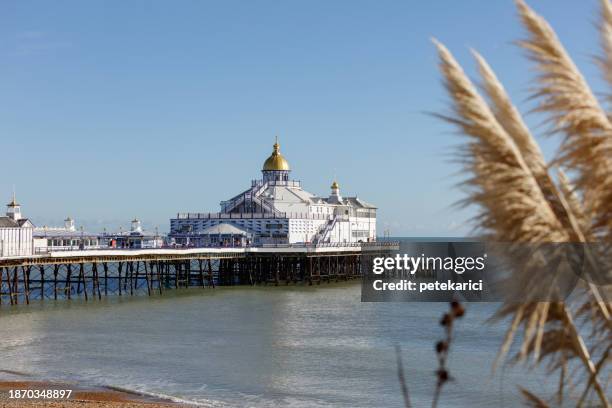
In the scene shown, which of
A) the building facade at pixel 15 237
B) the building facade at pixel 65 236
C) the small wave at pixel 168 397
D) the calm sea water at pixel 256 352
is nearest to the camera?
the small wave at pixel 168 397

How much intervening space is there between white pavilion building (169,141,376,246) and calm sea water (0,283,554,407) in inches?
1002

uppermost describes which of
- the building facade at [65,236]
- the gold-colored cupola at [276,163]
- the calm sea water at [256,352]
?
the gold-colored cupola at [276,163]

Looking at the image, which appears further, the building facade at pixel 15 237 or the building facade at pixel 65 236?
the building facade at pixel 65 236

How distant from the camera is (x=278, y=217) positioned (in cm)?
7100

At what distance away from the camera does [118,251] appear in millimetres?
50406

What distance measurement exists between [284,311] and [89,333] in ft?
40.6

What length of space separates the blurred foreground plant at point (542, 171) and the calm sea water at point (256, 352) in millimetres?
11612

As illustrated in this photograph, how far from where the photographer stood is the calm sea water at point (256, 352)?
69.4 ft

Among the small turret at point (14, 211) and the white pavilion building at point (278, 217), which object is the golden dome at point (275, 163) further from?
the small turret at point (14, 211)

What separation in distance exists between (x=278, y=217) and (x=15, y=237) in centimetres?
2832

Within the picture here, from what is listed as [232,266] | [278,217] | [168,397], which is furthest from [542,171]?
[278,217]

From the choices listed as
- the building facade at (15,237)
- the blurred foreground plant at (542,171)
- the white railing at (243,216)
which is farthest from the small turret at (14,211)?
the blurred foreground plant at (542,171)

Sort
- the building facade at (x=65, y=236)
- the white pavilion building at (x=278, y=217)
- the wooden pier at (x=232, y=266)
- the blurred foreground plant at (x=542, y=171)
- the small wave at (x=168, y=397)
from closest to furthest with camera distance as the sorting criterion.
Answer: the blurred foreground plant at (x=542, y=171) → the small wave at (x=168, y=397) → the wooden pier at (x=232, y=266) → the building facade at (x=65, y=236) → the white pavilion building at (x=278, y=217)

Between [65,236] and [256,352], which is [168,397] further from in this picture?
[65,236]
